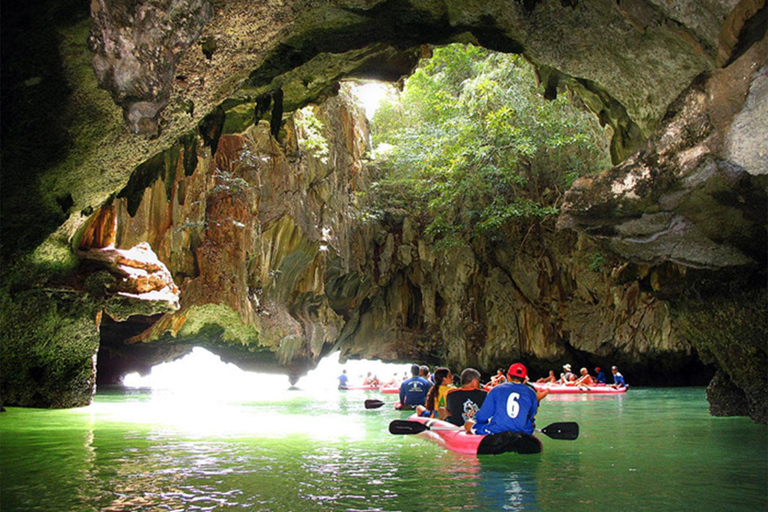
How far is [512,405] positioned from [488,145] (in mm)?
14792

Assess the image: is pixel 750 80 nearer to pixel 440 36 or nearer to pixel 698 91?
pixel 698 91

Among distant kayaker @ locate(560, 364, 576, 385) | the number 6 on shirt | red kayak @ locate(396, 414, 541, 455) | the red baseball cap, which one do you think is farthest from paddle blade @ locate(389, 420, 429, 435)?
distant kayaker @ locate(560, 364, 576, 385)

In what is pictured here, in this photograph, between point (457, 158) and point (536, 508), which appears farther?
point (457, 158)

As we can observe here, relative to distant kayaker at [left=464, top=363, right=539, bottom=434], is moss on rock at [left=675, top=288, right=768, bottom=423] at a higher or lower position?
higher

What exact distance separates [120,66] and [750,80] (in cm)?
571

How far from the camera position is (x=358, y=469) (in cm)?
562

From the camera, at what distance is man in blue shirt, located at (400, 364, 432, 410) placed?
1100 cm

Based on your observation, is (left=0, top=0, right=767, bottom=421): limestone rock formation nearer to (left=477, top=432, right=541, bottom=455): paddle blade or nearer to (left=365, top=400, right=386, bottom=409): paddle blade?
(left=477, top=432, right=541, bottom=455): paddle blade

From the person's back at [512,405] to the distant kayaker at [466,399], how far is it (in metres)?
1.16

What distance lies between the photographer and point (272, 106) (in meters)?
10.2

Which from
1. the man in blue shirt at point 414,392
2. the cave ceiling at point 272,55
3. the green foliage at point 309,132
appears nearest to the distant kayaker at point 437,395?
the man in blue shirt at point 414,392

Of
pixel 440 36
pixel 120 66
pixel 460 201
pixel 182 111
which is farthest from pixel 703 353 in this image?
pixel 460 201

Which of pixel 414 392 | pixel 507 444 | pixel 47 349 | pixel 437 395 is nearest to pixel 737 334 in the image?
pixel 437 395

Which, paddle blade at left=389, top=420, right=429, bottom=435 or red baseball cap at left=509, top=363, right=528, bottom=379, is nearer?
red baseball cap at left=509, top=363, right=528, bottom=379
